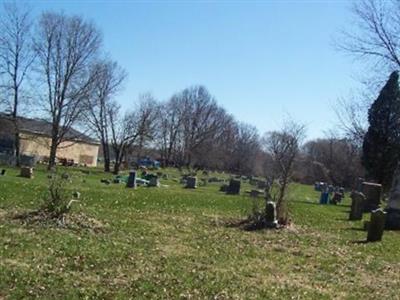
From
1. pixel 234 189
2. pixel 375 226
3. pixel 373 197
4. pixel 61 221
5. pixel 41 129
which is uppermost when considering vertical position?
pixel 41 129

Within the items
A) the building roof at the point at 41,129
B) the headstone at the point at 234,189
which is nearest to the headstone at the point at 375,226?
the headstone at the point at 234,189

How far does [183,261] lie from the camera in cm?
1023

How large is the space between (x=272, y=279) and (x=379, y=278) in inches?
87.5

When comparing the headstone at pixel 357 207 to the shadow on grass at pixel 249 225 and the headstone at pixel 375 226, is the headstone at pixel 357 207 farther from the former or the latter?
the shadow on grass at pixel 249 225

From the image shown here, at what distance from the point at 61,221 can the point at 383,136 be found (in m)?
33.9

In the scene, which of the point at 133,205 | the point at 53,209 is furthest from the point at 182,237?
the point at 133,205

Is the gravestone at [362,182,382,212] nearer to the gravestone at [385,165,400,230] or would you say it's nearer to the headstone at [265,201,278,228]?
the gravestone at [385,165,400,230]

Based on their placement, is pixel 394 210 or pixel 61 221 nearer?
pixel 61 221

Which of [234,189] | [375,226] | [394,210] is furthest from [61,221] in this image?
[234,189]

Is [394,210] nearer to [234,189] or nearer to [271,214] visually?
[271,214]

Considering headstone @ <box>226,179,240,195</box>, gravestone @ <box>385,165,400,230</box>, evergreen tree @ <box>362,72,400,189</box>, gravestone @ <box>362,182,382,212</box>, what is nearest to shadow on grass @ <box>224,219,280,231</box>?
gravestone @ <box>385,165,400,230</box>

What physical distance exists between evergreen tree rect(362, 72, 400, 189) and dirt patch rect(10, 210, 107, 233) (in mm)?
31917

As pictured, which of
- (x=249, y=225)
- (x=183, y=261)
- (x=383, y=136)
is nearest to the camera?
(x=183, y=261)

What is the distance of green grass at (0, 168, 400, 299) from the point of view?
8.00 m
